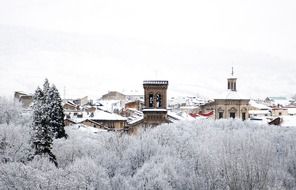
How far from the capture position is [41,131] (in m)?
40.8

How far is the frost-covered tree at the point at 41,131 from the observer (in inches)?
1563

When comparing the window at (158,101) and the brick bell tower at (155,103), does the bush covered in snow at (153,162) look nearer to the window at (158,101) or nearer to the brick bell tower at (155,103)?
the brick bell tower at (155,103)

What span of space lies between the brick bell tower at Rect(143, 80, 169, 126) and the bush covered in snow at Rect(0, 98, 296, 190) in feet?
14.9

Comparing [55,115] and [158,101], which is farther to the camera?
[158,101]

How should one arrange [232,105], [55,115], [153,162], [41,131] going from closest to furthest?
[153,162] < [41,131] < [55,115] < [232,105]

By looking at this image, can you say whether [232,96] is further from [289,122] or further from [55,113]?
[55,113]

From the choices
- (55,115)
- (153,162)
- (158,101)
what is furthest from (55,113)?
(158,101)

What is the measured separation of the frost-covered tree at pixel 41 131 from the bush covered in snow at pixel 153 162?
120cm

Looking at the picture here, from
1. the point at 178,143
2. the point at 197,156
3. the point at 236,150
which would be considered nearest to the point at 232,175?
the point at 236,150

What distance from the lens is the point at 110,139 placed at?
4625 cm

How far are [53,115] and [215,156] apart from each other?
1487 centimetres

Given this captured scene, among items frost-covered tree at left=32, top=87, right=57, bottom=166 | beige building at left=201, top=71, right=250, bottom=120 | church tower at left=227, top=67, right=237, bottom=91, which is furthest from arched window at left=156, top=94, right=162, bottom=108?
church tower at left=227, top=67, right=237, bottom=91

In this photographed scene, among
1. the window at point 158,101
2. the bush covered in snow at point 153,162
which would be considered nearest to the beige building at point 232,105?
the window at point 158,101

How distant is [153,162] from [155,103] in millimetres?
20021
